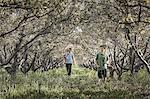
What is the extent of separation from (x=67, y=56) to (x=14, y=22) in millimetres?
9737

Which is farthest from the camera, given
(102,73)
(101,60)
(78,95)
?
(102,73)

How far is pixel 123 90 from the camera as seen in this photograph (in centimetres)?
1577

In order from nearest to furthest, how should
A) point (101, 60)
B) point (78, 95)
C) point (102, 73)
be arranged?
point (78, 95) → point (101, 60) → point (102, 73)

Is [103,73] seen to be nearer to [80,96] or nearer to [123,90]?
[123,90]

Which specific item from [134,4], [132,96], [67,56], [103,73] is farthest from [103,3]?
[67,56]

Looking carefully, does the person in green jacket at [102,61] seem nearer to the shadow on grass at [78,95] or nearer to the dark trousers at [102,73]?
the dark trousers at [102,73]

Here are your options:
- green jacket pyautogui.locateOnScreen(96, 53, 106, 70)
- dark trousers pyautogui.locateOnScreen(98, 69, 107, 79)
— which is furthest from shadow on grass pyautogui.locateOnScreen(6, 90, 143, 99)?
dark trousers pyautogui.locateOnScreen(98, 69, 107, 79)

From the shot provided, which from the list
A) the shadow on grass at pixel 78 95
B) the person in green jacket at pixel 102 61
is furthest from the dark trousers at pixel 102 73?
the shadow on grass at pixel 78 95

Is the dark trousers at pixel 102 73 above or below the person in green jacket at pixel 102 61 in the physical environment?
below

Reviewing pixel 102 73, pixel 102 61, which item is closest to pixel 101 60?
pixel 102 61

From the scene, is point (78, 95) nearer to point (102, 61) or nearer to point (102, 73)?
point (102, 61)

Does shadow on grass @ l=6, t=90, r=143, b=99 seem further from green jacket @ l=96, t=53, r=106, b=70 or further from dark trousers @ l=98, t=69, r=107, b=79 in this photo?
dark trousers @ l=98, t=69, r=107, b=79

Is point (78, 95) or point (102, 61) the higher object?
point (102, 61)

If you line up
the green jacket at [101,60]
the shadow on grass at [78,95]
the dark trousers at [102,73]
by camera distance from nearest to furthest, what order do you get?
the shadow on grass at [78,95]
the green jacket at [101,60]
the dark trousers at [102,73]
